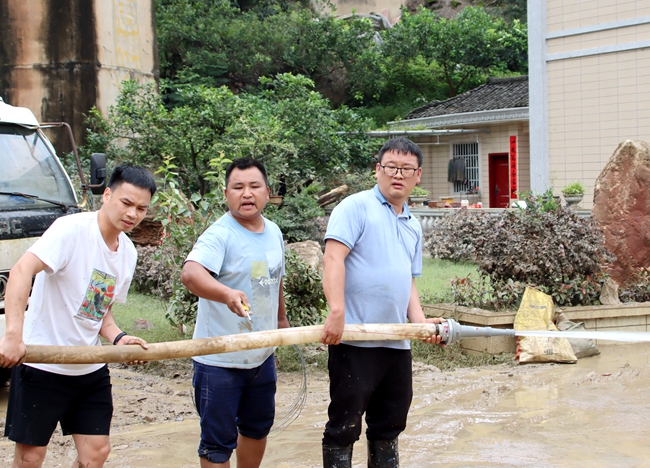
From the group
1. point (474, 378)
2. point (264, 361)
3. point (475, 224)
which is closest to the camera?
point (264, 361)

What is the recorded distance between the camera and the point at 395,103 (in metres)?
29.4

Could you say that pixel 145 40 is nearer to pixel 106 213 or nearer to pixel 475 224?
pixel 475 224

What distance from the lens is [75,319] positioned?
3324mm

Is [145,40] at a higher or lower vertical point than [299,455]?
higher

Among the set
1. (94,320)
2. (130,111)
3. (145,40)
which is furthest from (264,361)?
(145,40)

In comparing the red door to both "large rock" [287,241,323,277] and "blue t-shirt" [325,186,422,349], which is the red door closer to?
"large rock" [287,241,323,277]

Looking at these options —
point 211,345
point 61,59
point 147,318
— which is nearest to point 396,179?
point 211,345

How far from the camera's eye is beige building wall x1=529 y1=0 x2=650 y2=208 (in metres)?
15.1

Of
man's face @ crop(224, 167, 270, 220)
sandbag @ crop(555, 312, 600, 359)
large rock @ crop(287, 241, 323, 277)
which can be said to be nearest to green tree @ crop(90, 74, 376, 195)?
large rock @ crop(287, 241, 323, 277)

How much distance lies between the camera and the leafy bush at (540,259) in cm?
746

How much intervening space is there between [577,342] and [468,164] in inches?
633

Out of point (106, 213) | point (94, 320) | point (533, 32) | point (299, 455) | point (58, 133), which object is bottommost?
point (299, 455)

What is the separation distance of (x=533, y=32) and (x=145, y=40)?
9.50m

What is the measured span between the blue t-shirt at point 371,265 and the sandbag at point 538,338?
11.6 feet
